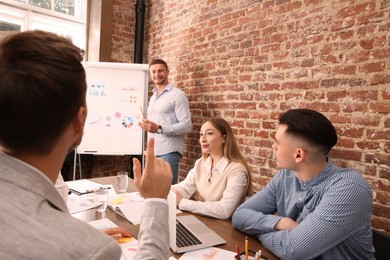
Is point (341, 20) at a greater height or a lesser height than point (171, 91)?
greater

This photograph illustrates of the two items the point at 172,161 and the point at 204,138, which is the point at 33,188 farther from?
the point at 172,161

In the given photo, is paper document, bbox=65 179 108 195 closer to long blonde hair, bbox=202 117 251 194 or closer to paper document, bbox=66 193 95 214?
paper document, bbox=66 193 95 214

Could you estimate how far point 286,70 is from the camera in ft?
8.35

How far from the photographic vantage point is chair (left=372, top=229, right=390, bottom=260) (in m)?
1.54

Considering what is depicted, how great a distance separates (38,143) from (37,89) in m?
0.11

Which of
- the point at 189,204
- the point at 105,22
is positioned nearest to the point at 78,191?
the point at 189,204

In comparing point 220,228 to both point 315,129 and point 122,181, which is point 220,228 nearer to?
point 315,129

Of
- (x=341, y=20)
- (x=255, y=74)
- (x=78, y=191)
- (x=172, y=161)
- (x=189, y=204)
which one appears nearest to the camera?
(x=189, y=204)

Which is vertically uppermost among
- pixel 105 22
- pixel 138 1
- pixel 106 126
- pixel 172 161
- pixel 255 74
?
pixel 138 1

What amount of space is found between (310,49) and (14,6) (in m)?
3.45

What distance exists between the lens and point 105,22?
4.14 meters

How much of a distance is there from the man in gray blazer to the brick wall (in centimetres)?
190

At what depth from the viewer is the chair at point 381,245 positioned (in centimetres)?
154

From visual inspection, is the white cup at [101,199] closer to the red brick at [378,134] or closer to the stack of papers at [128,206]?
the stack of papers at [128,206]
